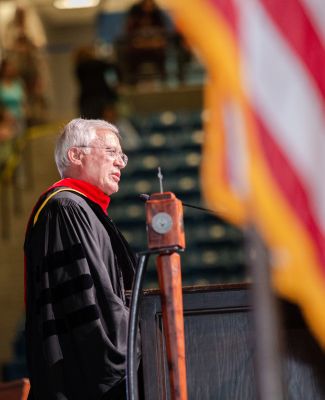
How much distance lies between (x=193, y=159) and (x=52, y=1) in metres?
6.99

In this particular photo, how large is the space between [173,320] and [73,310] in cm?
55

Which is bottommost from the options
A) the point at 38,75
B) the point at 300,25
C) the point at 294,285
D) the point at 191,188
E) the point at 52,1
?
the point at 294,285

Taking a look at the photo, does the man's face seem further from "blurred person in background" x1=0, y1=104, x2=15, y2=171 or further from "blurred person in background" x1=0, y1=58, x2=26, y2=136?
"blurred person in background" x1=0, y1=58, x2=26, y2=136

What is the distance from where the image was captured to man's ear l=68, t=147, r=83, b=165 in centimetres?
406

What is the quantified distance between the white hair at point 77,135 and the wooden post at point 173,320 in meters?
0.88

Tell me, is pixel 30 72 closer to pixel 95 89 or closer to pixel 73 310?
pixel 95 89

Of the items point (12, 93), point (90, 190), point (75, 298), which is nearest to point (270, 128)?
point (75, 298)

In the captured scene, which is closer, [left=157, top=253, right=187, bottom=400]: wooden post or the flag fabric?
the flag fabric

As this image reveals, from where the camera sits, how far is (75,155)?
4070mm

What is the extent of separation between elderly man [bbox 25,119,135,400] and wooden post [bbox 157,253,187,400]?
0.46 m

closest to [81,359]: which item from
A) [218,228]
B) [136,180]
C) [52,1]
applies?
[218,228]

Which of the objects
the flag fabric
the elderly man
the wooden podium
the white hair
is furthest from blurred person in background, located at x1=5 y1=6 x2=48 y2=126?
the flag fabric

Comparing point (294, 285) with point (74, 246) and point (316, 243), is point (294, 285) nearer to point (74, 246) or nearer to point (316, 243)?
point (316, 243)

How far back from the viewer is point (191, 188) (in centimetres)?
1292
